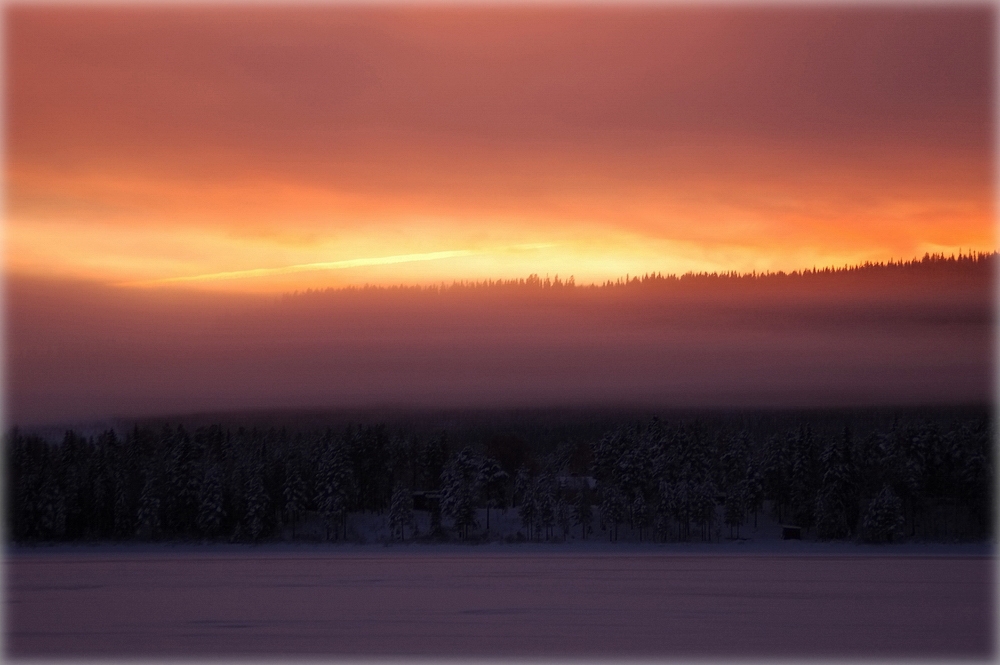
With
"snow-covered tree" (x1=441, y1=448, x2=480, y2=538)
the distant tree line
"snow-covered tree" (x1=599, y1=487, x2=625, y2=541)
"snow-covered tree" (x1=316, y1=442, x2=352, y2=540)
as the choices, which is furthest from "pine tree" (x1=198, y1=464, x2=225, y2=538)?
"snow-covered tree" (x1=599, y1=487, x2=625, y2=541)

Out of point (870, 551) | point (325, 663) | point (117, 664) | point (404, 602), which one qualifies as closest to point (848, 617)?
point (404, 602)

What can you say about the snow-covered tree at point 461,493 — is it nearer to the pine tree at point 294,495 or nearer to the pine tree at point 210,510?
the pine tree at point 294,495

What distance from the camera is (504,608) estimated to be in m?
42.1

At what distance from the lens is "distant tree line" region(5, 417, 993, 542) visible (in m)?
86.8

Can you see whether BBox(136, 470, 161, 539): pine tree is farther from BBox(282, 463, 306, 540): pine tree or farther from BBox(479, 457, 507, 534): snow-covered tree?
BBox(479, 457, 507, 534): snow-covered tree

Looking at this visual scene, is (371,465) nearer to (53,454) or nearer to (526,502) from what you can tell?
(526,502)

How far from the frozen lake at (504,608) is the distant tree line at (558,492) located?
1762 centimetres

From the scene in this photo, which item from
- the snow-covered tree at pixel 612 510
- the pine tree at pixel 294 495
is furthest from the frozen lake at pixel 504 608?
the pine tree at pixel 294 495

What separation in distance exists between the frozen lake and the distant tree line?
17.6 meters

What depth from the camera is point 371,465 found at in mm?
101188

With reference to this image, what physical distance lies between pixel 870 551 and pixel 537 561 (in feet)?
85.0

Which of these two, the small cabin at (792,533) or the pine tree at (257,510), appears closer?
the pine tree at (257,510)

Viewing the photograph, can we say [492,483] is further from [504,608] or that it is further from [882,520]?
[504,608]

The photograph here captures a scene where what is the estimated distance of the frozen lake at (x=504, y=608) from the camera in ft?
111
